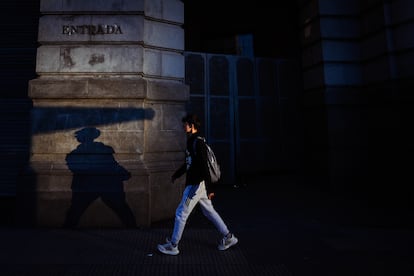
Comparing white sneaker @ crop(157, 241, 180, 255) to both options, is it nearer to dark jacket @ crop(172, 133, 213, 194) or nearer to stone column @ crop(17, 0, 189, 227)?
dark jacket @ crop(172, 133, 213, 194)

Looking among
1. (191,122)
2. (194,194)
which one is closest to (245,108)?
(191,122)

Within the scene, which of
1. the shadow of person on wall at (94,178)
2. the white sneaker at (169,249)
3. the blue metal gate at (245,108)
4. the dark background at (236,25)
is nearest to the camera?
the white sneaker at (169,249)

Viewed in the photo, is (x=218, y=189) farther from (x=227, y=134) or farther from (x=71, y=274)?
(x=71, y=274)

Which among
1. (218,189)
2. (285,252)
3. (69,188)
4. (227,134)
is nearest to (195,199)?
(285,252)

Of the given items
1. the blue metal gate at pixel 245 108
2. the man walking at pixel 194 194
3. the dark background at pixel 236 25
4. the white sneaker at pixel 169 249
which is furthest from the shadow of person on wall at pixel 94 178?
the dark background at pixel 236 25

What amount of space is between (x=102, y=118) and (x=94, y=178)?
4.01ft

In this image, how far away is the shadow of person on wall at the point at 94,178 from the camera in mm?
5445

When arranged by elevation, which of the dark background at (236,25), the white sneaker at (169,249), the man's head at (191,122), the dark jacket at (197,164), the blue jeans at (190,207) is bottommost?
the white sneaker at (169,249)

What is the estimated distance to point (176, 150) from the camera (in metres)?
6.43

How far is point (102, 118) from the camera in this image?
5.88m

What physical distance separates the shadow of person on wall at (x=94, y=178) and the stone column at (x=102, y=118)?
0.06 ft

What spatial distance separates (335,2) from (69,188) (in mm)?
8855

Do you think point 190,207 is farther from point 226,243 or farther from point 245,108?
point 245,108

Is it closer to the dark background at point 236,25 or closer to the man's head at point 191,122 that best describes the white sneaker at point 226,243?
the man's head at point 191,122
